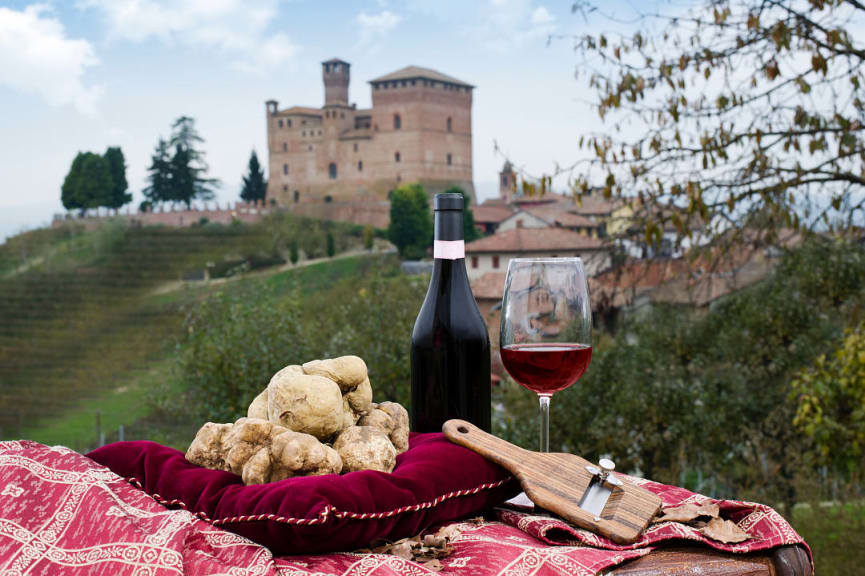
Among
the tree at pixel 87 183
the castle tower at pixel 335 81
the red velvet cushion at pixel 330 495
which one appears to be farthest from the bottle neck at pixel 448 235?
the castle tower at pixel 335 81

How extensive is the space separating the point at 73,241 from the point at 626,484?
136ft

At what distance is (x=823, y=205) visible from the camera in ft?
13.9

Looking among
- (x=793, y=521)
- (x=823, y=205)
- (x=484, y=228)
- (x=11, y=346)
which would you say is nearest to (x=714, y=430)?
(x=793, y=521)

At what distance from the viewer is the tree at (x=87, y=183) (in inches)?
1650

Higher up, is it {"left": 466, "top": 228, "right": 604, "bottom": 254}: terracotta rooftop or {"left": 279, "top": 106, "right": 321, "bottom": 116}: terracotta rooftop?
{"left": 279, "top": 106, "right": 321, "bottom": 116}: terracotta rooftop

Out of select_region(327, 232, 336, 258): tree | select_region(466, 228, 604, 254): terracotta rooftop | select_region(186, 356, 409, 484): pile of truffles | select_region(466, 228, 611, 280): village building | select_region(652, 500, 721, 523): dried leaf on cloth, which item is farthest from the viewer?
select_region(327, 232, 336, 258): tree

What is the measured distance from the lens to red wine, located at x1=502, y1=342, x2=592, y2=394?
1.20 m

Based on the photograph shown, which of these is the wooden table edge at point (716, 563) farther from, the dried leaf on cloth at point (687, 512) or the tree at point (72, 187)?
the tree at point (72, 187)

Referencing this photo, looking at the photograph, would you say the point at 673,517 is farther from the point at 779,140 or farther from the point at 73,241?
the point at 73,241

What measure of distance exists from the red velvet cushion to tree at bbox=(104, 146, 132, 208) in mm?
44817

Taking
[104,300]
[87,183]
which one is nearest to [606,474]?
[104,300]

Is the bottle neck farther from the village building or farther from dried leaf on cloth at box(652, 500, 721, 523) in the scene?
the village building

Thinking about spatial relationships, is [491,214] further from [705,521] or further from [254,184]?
[705,521]

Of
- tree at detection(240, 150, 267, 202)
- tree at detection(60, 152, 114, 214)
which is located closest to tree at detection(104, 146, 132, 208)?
tree at detection(60, 152, 114, 214)
